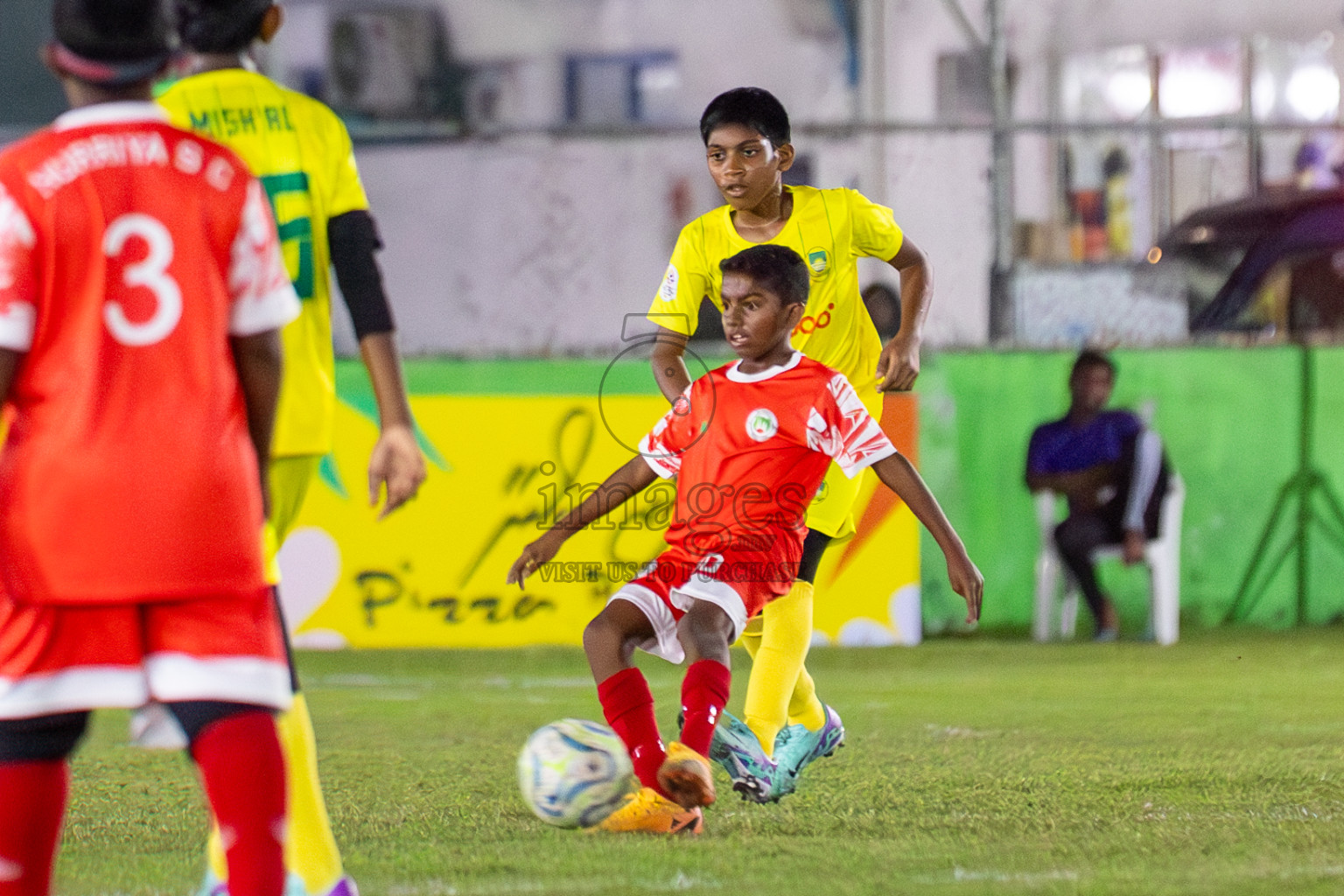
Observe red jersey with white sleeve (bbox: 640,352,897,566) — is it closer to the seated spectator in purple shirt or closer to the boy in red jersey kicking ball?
the boy in red jersey kicking ball

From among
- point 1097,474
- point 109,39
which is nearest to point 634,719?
point 109,39

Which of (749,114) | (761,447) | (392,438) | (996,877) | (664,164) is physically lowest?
(996,877)

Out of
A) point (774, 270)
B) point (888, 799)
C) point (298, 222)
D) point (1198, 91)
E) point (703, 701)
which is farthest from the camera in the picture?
point (1198, 91)

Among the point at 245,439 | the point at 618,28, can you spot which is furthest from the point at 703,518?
the point at 618,28

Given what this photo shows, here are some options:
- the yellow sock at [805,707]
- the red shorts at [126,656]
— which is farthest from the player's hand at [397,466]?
the yellow sock at [805,707]

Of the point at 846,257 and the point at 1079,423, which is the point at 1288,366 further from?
the point at 846,257

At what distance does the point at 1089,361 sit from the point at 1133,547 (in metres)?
1.03

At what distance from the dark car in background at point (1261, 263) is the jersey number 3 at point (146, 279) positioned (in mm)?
9874

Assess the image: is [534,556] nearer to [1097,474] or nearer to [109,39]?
[109,39]

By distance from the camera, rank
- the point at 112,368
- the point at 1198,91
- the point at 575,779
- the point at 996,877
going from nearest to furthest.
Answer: the point at 112,368, the point at 996,877, the point at 575,779, the point at 1198,91

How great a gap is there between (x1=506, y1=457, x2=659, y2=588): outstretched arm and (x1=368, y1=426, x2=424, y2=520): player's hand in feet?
4.28

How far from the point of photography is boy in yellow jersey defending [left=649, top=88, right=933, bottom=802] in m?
4.58

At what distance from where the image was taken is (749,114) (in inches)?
185

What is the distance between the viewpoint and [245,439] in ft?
8.29
